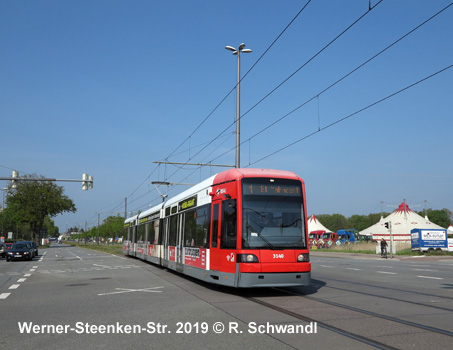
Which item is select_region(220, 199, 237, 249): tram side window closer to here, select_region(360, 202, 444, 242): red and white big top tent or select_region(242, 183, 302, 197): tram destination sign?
select_region(242, 183, 302, 197): tram destination sign

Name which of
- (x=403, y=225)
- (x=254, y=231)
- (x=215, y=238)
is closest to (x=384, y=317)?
(x=254, y=231)

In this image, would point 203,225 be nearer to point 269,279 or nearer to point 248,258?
point 248,258

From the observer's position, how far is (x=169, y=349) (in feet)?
21.0

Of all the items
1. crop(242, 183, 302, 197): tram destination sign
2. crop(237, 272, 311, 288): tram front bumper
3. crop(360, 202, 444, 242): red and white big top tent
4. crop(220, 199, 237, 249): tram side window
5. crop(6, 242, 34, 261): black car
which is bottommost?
crop(237, 272, 311, 288): tram front bumper

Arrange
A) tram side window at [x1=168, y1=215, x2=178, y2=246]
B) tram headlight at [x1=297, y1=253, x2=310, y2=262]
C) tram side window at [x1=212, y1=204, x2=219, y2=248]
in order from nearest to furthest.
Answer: tram headlight at [x1=297, y1=253, x2=310, y2=262] < tram side window at [x1=212, y1=204, x2=219, y2=248] < tram side window at [x1=168, y1=215, x2=178, y2=246]

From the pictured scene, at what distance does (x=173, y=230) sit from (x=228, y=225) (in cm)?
719

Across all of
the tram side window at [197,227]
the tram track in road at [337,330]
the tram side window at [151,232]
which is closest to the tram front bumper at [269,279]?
the tram track in road at [337,330]

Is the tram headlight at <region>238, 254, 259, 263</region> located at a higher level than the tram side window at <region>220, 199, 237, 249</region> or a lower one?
lower

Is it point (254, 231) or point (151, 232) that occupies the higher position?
point (151, 232)

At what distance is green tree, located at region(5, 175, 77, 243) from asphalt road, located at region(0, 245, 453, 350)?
3083 inches

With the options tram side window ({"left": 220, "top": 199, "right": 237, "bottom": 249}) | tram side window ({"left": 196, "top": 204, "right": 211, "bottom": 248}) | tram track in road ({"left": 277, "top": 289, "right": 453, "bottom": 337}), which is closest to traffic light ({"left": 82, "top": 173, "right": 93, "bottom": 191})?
tram side window ({"left": 196, "top": 204, "right": 211, "bottom": 248})

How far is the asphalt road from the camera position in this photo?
685cm

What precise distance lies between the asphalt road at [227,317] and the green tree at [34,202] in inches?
3083

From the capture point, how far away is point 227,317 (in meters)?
8.83
